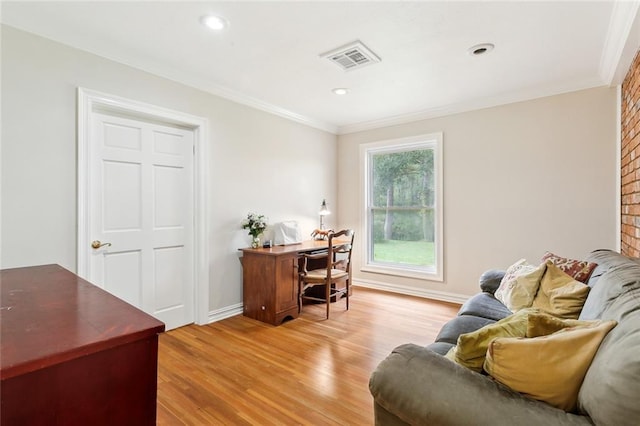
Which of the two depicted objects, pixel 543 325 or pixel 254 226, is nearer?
pixel 543 325

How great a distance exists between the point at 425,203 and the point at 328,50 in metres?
2.57

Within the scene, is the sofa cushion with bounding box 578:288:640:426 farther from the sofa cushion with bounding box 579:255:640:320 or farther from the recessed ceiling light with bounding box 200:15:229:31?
the recessed ceiling light with bounding box 200:15:229:31

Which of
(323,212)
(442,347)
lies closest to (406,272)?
(323,212)

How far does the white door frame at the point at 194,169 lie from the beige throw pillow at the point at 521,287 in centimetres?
275

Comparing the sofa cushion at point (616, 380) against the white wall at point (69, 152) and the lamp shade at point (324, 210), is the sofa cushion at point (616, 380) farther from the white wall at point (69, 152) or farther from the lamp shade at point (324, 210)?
the lamp shade at point (324, 210)

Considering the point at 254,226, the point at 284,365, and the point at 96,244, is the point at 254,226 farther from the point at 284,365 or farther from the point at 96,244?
the point at 284,365

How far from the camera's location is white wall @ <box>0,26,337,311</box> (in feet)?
7.06

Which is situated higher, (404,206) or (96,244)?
(404,206)

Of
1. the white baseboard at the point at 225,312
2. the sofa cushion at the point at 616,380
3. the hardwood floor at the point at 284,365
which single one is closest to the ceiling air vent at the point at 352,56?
the sofa cushion at the point at 616,380

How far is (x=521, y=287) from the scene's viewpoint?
83.7 inches

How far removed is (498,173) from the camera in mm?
3719

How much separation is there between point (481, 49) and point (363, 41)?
1.00 m

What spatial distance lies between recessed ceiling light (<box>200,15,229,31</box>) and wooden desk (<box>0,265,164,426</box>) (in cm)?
199

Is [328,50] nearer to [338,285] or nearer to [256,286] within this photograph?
[256,286]
